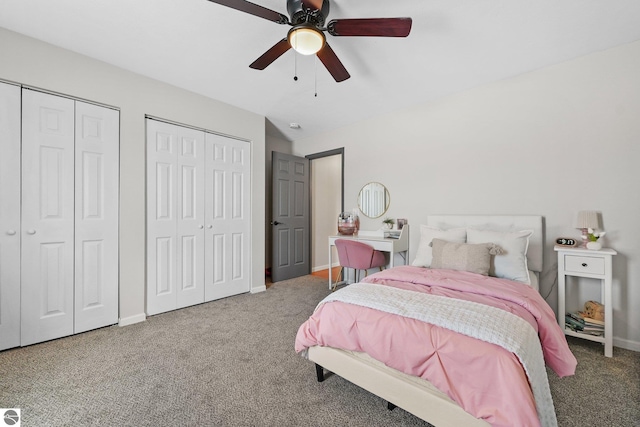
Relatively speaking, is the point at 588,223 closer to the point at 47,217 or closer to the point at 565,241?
the point at 565,241

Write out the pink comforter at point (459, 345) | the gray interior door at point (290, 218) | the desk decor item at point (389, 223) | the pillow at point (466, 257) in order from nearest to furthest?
the pink comforter at point (459, 345) → the pillow at point (466, 257) → the desk decor item at point (389, 223) → the gray interior door at point (290, 218)

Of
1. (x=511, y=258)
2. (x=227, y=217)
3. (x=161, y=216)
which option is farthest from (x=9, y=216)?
(x=511, y=258)

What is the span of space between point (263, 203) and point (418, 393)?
3115mm

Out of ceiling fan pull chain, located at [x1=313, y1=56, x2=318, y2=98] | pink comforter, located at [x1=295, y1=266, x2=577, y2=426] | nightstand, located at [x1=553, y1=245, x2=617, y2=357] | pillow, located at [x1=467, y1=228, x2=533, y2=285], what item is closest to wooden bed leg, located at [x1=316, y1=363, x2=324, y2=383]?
pink comforter, located at [x1=295, y1=266, x2=577, y2=426]

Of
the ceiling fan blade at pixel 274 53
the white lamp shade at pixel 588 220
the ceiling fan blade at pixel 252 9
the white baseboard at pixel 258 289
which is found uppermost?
the ceiling fan blade at pixel 252 9

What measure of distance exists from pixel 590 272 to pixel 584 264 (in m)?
0.07

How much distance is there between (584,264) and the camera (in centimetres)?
223

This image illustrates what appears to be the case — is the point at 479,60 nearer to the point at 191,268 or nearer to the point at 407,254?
the point at 407,254

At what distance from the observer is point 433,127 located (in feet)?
10.9

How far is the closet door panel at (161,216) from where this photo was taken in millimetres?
2889

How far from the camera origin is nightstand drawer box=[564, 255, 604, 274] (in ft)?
7.13

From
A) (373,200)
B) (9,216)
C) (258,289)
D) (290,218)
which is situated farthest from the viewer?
(290,218)

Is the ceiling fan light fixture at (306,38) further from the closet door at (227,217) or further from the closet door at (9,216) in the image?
the closet door at (9,216)

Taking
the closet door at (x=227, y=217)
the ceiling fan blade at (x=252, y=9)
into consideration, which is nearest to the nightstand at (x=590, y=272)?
the ceiling fan blade at (x=252, y=9)
